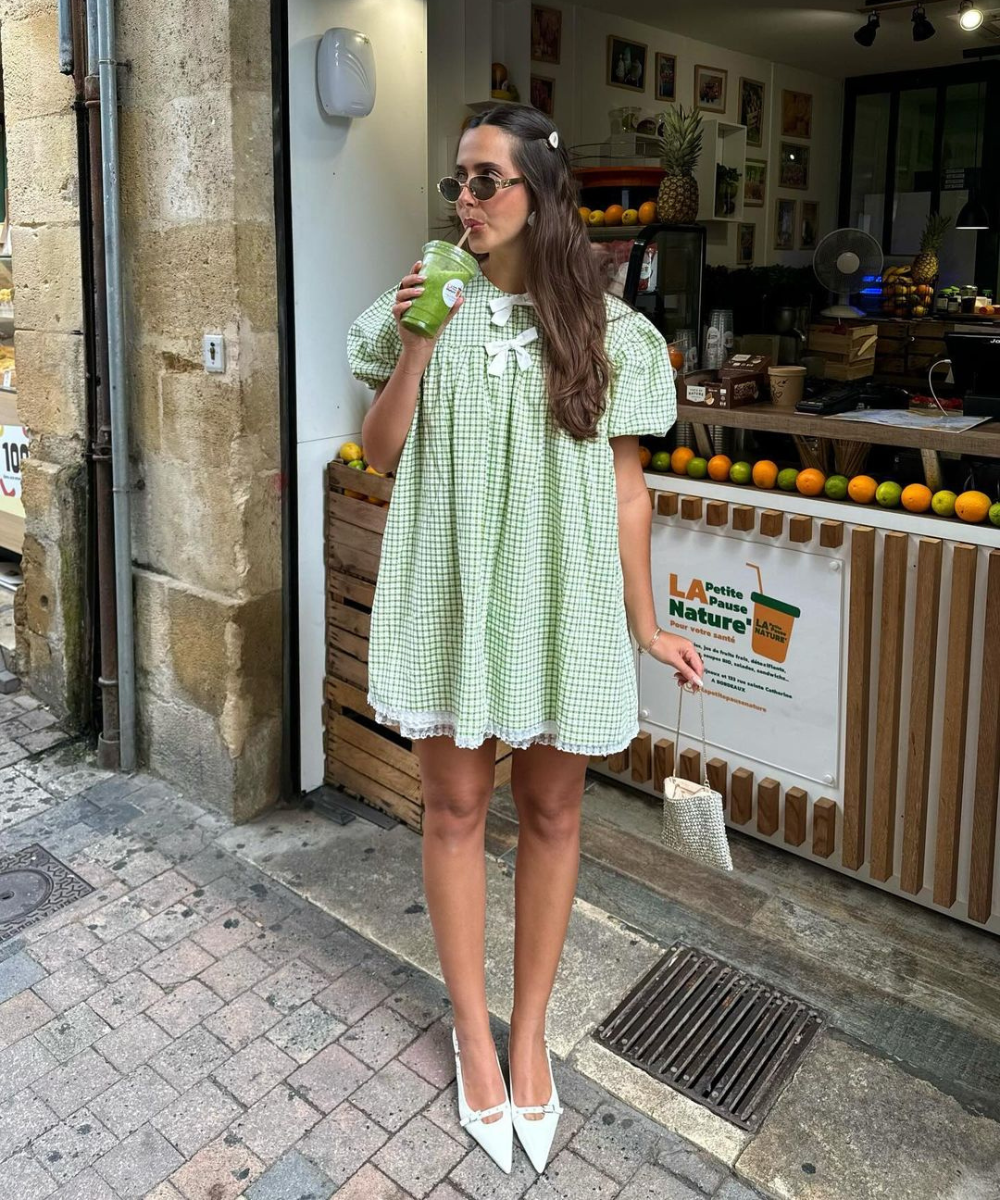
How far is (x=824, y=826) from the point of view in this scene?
10.7ft

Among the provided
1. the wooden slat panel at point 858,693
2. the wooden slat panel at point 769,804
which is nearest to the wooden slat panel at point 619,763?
the wooden slat panel at point 769,804

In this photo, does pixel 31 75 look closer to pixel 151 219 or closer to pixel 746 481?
pixel 151 219

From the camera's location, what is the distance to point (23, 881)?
3254mm

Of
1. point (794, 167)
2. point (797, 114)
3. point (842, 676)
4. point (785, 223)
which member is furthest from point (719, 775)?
point (797, 114)

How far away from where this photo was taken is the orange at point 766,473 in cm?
322

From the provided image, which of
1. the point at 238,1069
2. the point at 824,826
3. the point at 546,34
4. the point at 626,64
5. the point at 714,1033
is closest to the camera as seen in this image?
the point at 238,1069

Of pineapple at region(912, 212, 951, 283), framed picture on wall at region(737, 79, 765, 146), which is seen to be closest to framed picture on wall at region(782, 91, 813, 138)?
framed picture on wall at region(737, 79, 765, 146)

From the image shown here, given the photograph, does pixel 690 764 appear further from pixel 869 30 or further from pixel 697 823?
pixel 869 30

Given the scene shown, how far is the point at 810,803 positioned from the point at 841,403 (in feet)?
3.82

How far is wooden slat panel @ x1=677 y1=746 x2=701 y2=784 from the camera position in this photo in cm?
358

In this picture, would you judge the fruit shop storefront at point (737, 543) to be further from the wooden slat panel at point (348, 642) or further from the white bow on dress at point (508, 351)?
the white bow on dress at point (508, 351)

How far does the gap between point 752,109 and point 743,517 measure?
20.2 feet

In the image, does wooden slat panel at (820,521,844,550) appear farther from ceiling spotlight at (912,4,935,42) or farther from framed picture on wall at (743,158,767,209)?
framed picture on wall at (743,158,767,209)

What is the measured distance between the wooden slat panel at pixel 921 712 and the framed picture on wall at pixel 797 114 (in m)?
6.98
